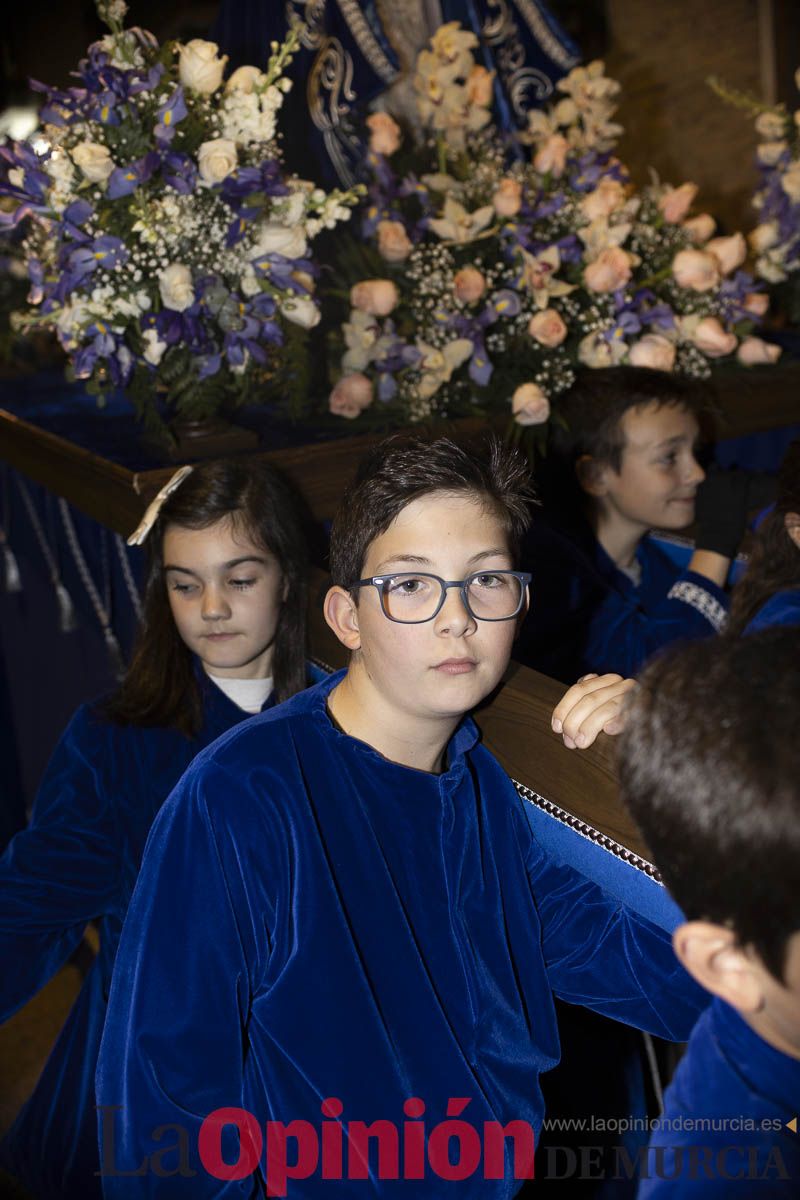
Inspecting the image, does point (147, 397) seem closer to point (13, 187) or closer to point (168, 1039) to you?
point (13, 187)

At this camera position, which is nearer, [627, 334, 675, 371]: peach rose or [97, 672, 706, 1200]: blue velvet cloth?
[97, 672, 706, 1200]: blue velvet cloth

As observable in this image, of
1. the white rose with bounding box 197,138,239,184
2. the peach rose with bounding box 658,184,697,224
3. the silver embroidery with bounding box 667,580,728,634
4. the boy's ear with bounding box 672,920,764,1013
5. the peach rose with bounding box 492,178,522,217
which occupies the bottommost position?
the boy's ear with bounding box 672,920,764,1013

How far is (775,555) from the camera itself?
223 cm

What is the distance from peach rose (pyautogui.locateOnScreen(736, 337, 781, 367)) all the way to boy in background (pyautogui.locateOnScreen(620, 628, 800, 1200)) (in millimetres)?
2607

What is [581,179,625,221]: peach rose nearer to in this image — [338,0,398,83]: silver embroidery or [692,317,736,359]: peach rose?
[692,317,736,359]: peach rose

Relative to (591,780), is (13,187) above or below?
above

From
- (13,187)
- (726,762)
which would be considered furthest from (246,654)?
(726,762)

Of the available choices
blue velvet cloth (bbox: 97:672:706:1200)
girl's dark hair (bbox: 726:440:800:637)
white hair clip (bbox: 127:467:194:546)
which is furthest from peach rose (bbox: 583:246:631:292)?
blue velvet cloth (bbox: 97:672:706:1200)

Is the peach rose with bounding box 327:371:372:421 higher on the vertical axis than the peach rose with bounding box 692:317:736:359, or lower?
lower

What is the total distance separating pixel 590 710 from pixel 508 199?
183 centimetres

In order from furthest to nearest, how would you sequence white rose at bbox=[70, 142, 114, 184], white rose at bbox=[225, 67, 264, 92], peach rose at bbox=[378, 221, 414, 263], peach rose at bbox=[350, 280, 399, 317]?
peach rose at bbox=[378, 221, 414, 263] < peach rose at bbox=[350, 280, 399, 317] < white rose at bbox=[225, 67, 264, 92] < white rose at bbox=[70, 142, 114, 184]

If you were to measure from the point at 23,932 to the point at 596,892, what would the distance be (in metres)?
0.92

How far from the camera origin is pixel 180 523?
6.91 feet

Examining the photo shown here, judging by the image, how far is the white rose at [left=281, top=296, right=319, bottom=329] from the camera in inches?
103
